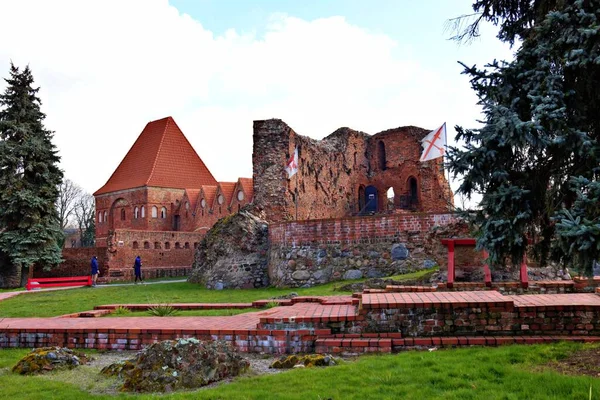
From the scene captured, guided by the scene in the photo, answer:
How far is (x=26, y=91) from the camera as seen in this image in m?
27.3

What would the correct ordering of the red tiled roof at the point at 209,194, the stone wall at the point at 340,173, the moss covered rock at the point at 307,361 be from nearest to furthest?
the moss covered rock at the point at 307,361 → the stone wall at the point at 340,173 → the red tiled roof at the point at 209,194

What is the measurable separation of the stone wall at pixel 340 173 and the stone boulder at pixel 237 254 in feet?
6.33

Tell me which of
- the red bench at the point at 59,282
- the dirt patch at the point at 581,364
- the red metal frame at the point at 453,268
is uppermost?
the red metal frame at the point at 453,268

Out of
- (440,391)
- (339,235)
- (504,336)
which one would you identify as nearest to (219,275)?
(339,235)

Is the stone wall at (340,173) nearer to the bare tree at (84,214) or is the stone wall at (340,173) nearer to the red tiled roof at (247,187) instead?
the red tiled roof at (247,187)

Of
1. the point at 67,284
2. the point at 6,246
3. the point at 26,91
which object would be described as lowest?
the point at 67,284

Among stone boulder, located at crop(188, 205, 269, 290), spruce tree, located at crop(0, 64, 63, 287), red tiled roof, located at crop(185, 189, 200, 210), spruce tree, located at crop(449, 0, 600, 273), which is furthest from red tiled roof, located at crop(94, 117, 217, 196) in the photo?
spruce tree, located at crop(449, 0, 600, 273)

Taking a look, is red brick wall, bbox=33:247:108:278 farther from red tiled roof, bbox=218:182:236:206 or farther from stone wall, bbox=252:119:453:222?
stone wall, bbox=252:119:453:222

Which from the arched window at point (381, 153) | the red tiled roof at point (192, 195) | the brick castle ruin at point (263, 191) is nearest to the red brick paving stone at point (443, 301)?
the brick castle ruin at point (263, 191)

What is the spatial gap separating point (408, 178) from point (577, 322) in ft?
89.5

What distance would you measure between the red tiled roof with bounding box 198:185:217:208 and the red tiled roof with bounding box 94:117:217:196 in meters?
4.30

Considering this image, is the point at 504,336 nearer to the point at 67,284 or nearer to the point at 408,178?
the point at 67,284

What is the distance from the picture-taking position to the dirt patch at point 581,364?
189 inches

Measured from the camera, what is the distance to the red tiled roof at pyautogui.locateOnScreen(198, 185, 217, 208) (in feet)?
143
